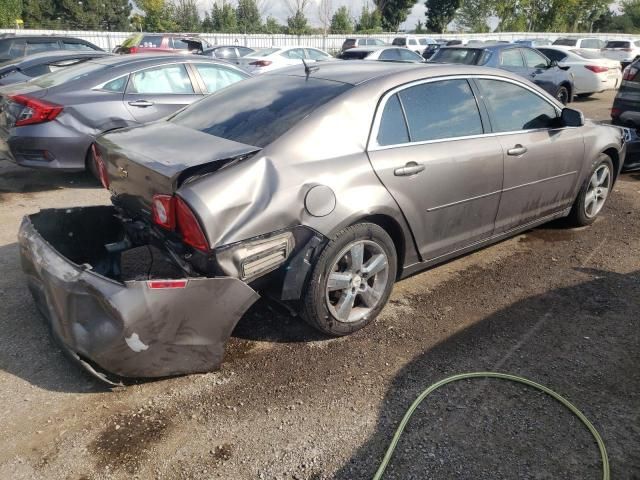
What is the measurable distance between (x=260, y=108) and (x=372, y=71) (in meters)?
0.84

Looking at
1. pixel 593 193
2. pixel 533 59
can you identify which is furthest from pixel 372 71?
pixel 533 59

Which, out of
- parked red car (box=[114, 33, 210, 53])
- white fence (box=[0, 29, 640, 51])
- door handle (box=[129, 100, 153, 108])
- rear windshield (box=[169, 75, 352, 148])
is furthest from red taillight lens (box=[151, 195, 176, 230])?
white fence (box=[0, 29, 640, 51])

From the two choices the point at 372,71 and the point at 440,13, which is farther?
the point at 440,13

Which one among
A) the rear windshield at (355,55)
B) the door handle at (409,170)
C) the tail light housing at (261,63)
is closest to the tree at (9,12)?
the tail light housing at (261,63)

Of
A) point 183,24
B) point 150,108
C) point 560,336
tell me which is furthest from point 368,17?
point 560,336

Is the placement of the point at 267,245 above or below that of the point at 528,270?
above

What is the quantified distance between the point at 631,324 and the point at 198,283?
2.91 meters

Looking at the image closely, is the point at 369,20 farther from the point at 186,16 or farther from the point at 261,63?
the point at 261,63

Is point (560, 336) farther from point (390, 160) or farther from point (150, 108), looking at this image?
point (150, 108)

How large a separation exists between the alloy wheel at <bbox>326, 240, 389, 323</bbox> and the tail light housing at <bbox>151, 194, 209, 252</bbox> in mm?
844

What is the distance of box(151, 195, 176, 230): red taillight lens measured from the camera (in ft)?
9.07

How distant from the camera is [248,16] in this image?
167 feet

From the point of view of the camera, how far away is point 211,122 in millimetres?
3484

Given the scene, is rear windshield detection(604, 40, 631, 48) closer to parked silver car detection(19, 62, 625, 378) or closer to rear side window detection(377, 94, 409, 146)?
parked silver car detection(19, 62, 625, 378)
